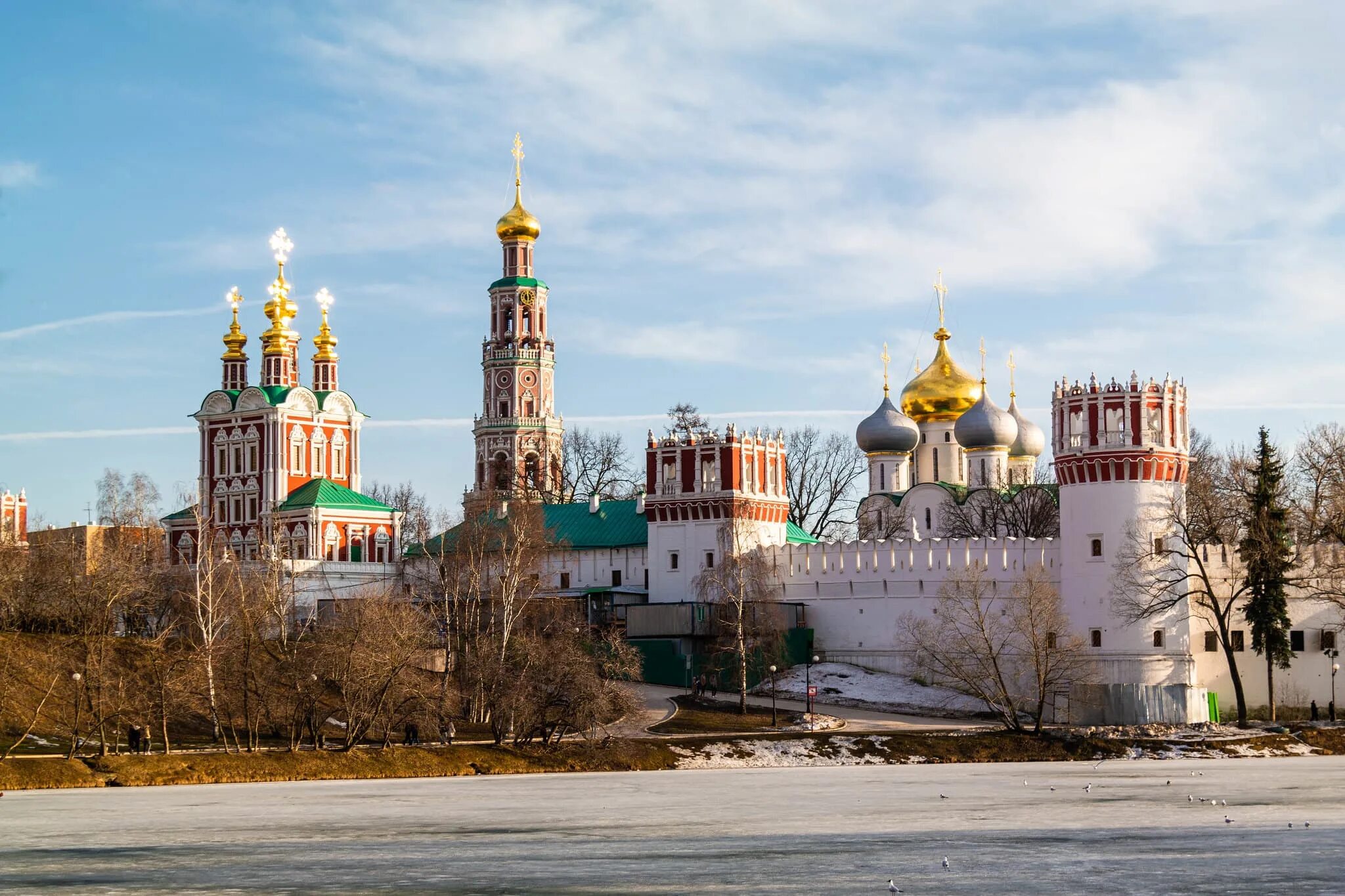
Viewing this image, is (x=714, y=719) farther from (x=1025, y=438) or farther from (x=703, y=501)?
(x=1025, y=438)

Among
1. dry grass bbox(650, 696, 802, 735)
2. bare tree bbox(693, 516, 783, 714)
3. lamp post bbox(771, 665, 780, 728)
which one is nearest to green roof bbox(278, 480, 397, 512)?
bare tree bbox(693, 516, 783, 714)

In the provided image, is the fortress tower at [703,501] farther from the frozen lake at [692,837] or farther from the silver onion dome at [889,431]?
the frozen lake at [692,837]

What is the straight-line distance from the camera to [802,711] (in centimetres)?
5275

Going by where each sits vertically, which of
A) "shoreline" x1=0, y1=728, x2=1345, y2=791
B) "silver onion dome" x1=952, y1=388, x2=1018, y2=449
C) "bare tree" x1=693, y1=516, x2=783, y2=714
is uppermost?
"silver onion dome" x1=952, y1=388, x2=1018, y2=449

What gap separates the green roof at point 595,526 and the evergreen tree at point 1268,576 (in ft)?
72.4

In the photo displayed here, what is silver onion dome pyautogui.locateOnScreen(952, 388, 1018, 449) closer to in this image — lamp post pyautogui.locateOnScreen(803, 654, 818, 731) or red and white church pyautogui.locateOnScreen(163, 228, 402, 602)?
lamp post pyautogui.locateOnScreen(803, 654, 818, 731)

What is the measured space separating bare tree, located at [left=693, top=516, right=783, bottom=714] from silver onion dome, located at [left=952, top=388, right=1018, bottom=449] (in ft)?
49.2

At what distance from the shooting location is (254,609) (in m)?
50.3

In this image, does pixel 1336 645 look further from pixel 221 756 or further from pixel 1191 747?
pixel 221 756

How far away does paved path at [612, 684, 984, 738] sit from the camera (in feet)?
153

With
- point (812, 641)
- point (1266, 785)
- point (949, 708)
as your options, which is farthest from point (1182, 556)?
point (1266, 785)

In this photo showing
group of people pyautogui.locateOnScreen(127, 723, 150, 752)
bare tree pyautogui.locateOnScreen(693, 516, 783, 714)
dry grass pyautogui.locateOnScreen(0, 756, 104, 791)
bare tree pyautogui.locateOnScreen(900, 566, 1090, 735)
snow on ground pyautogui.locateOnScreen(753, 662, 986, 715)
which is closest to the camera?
dry grass pyautogui.locateOnScreen(0, 756, 104, 791)

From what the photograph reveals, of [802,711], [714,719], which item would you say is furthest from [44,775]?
[802,711]

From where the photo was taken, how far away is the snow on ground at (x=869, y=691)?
53438 millimetres
